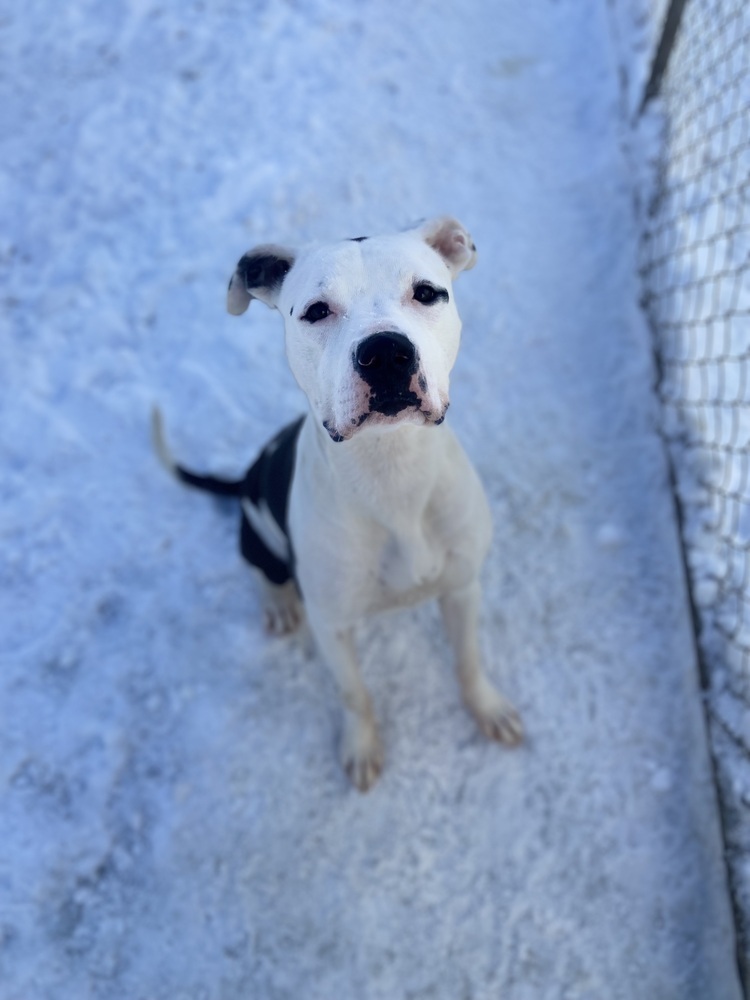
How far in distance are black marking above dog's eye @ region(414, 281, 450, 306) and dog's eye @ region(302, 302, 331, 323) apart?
0.78 ft

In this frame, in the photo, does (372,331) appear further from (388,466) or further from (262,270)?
(262,270)

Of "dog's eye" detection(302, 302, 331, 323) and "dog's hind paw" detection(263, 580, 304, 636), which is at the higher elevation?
"dog's eye" detection(302, 302, 331, 323)

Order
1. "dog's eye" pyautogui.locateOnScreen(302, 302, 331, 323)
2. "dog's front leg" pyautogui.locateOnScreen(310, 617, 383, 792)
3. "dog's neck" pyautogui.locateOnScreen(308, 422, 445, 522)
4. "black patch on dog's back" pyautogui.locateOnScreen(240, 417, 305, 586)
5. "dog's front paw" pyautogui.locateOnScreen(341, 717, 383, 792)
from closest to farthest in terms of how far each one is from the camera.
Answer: "dog's eye" pyautogui.locateOnScreen(302, 302, 331, 323), "dog's neck" pyautogui.locateOnScreen(308, 422, 445, 522), "black patch on dog's back" pyautogui.locateOnScreen(240, 417, 305, 586), "dog's front leg" pyautogui.locateOnScreen(310, 617, 383, 792), "dog's front paw" pyautogui.locateOnScreen(341, 717, 383, 792)

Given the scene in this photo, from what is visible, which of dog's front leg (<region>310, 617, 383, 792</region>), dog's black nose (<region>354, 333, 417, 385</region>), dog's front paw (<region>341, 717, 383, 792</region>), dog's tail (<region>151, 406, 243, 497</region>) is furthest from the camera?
dog's tail (<region>151, 406, 243, 497</region>)

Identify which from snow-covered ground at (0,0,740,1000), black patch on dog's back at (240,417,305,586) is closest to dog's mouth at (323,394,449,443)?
black patch on dog's back at (240,417,305,586)

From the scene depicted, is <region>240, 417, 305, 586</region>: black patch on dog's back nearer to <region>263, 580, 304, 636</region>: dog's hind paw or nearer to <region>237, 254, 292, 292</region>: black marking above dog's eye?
<region>263, 580, 304, 636</region>: dog's hind paw

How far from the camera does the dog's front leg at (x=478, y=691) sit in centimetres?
286

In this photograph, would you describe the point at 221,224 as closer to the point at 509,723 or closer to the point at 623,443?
the point at 623,443

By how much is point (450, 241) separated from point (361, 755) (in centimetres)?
198

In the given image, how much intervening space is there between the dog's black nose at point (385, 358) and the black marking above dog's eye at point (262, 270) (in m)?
0.66

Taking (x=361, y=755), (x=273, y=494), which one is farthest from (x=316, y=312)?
(x=361, y=755)

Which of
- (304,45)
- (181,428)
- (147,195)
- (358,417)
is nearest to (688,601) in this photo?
(358,417)

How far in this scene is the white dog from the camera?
5.90 feet

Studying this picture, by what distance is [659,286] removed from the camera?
12.9 ft
